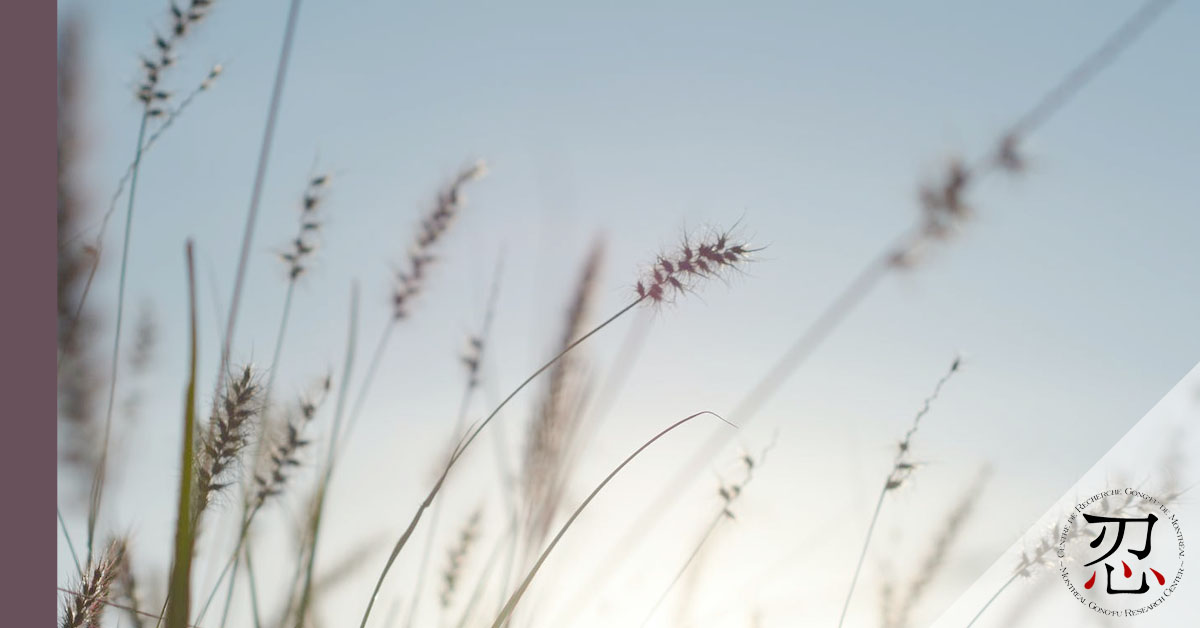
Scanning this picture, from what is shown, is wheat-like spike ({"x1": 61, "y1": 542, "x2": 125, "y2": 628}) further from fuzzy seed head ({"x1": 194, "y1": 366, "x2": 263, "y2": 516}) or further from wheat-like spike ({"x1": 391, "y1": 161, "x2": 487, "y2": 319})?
wheat-like spike ({"x1": 391, "y1": 161, "x2": 487, "y2": 319})

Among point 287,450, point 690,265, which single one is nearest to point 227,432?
point 287,450

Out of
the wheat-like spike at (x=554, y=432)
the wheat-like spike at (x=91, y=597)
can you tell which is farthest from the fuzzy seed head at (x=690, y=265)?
the wheat-like spike at (x=91, y=597)

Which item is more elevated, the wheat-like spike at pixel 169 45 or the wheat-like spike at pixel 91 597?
the wheat-like spike at pixel 169 45

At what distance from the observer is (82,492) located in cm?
153

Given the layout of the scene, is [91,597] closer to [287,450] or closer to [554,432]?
[287,450]

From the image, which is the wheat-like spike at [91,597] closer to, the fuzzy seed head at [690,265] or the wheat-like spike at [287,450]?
the wheat-like spike at [287,450]

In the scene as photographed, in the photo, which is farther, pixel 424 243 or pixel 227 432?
pixel 424 243

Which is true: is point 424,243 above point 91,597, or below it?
above

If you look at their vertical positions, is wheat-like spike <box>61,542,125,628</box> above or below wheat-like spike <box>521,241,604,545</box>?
below

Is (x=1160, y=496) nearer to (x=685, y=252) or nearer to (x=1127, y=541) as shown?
(x=1127, y=541)

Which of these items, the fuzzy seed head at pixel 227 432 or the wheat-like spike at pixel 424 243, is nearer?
the fuzzy seed head at pixel 227 432

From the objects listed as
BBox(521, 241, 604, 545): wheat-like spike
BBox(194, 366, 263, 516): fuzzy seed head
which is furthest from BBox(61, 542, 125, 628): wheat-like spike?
BBox(521, 241, 604, 545): wheat-like spike

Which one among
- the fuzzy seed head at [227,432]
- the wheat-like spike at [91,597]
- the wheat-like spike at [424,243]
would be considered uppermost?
the wheat-like spike at [424,243]

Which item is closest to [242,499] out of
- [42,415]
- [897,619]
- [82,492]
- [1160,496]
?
[42,415]
